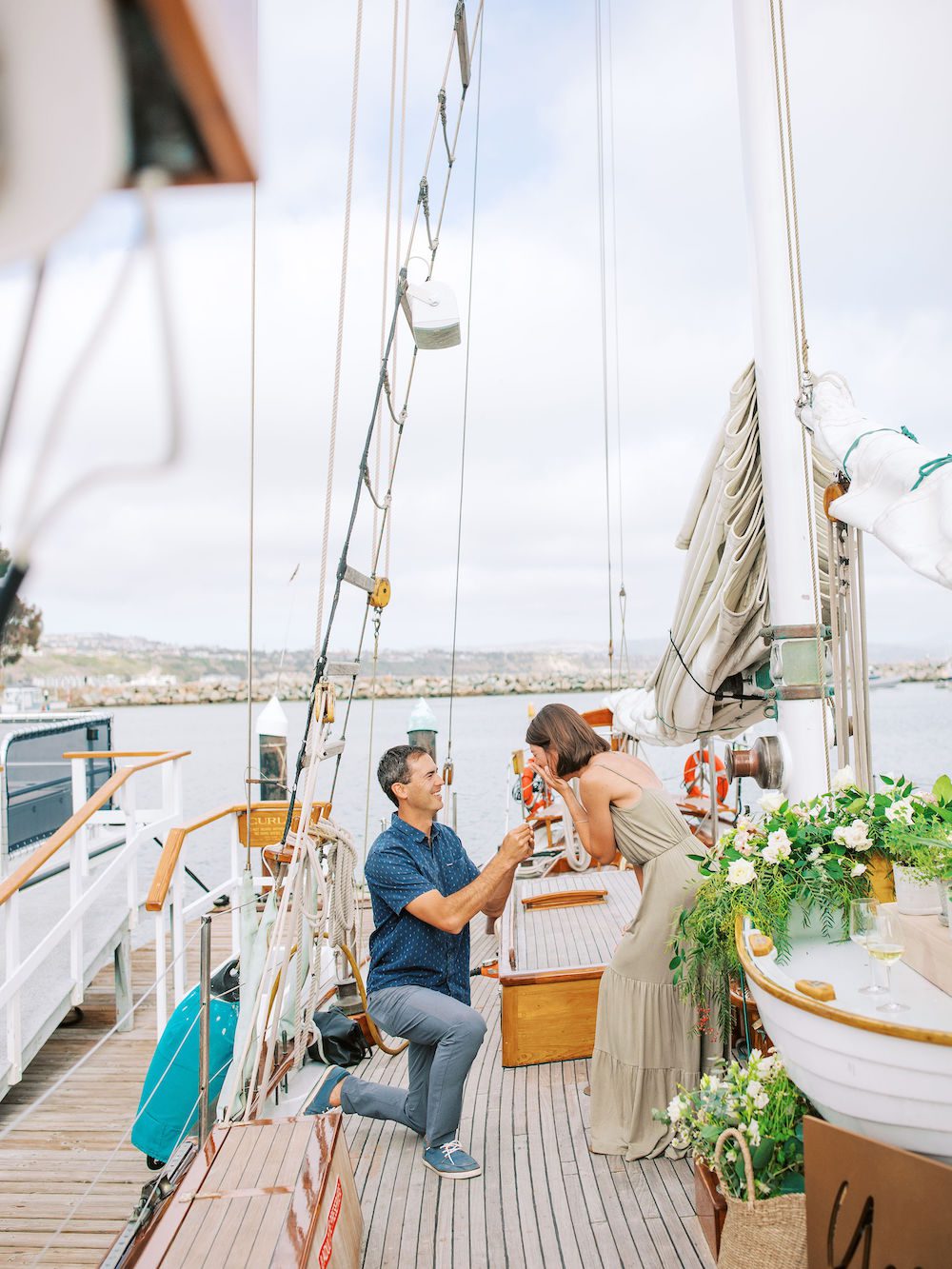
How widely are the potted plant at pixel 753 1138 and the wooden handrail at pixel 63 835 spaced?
2.82m

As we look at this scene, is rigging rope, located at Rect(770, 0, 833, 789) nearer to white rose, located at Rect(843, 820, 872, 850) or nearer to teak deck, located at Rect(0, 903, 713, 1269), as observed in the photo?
white rose, located at Rect(843, 820, 872, 850)

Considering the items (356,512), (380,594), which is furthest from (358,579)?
(380,594)

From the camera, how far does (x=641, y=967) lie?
271 cm

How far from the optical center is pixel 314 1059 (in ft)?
11.5

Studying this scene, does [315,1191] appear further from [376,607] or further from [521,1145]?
[376,607]

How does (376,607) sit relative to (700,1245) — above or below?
above

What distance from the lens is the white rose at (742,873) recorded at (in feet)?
6.49

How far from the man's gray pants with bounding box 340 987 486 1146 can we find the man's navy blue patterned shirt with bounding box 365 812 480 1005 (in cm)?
5

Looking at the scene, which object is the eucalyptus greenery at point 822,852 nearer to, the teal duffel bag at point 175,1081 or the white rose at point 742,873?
the white rose at point 742,873

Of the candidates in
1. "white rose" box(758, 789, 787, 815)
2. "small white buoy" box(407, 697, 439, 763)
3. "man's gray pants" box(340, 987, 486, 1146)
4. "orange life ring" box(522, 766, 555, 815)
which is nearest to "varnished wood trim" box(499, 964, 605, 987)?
"man's gray pants" box(340, 987, 486, 1146)

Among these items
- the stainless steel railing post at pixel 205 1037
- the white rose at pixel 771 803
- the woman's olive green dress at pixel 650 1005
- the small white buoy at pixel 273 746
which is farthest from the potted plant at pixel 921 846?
the small white buoy at pixel 273 746

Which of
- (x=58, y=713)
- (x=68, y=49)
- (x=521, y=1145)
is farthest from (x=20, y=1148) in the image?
(x=58, y=713)

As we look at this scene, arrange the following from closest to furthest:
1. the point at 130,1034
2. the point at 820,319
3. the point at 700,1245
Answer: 1. the point at 700,1245
2. the point at 130,1034
3. the point at 820,319

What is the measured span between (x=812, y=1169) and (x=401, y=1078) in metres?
2.23
